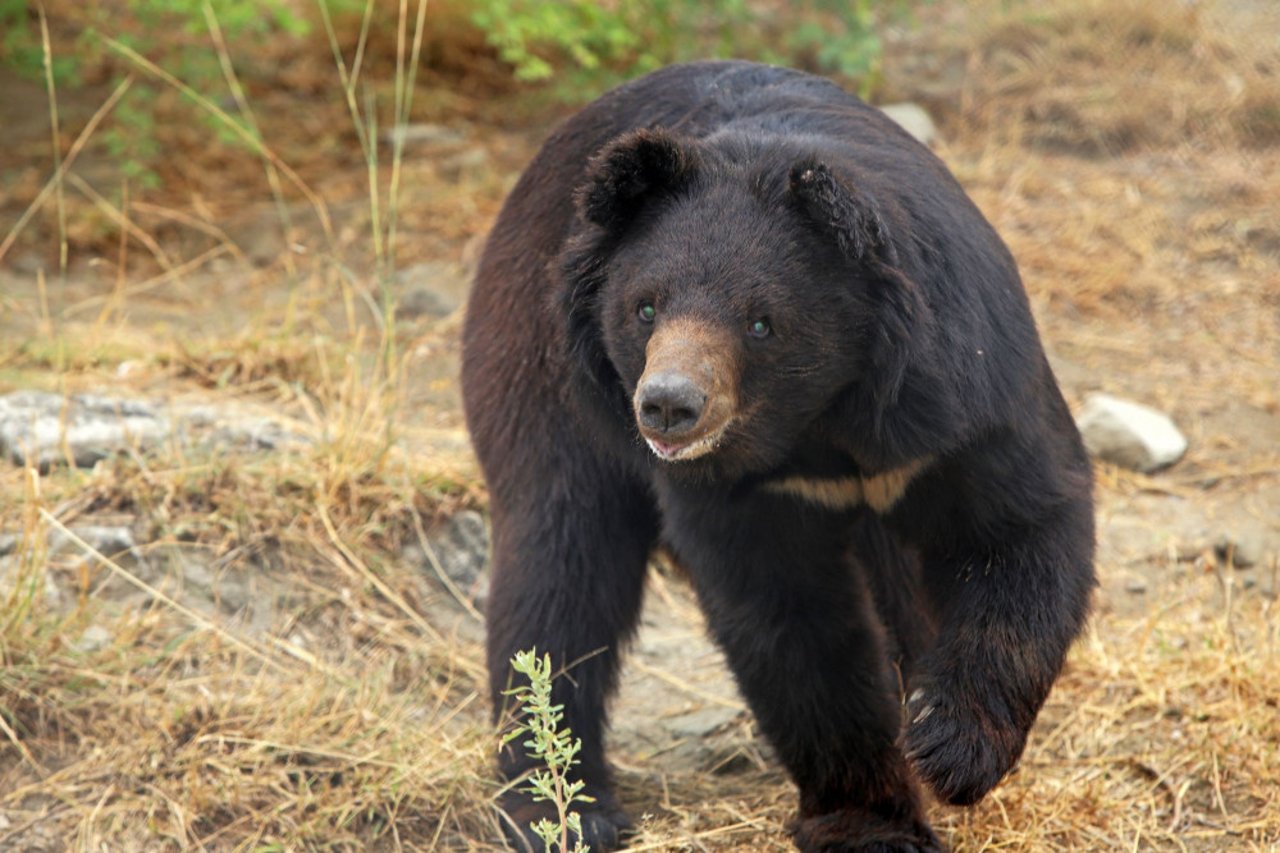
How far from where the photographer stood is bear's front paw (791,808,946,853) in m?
3.93

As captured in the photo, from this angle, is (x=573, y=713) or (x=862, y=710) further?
(x=573, y=713)

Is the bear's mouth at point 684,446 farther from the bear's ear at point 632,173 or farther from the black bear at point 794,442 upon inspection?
the bear's ear at point 632,173

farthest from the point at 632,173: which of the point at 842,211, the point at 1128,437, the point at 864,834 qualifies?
the point at 1128,437

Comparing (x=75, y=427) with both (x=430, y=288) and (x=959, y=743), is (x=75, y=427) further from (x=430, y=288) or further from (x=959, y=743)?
(x=959, y=743)

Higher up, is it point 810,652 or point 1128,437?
point 810,652

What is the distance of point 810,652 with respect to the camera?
3.79 metres

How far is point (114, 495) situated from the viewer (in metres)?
5.25

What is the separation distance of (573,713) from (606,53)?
220 inches

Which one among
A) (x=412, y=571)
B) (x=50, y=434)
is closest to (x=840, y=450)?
(x=412, y=571)

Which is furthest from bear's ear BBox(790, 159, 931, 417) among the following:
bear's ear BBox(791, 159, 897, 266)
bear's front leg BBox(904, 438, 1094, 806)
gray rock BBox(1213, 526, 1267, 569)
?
gray rock BBox(1213, 526, 1267, 569)

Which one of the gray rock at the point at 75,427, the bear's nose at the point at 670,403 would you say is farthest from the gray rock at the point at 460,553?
the bear's nose at the point at 670,403

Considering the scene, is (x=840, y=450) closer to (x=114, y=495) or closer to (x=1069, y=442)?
(x=1069, y=442)

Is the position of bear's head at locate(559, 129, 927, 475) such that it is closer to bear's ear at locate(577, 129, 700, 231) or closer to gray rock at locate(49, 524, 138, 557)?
bear's ear at locate(577, 129, 700, 231)

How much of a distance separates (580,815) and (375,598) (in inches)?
56.4
